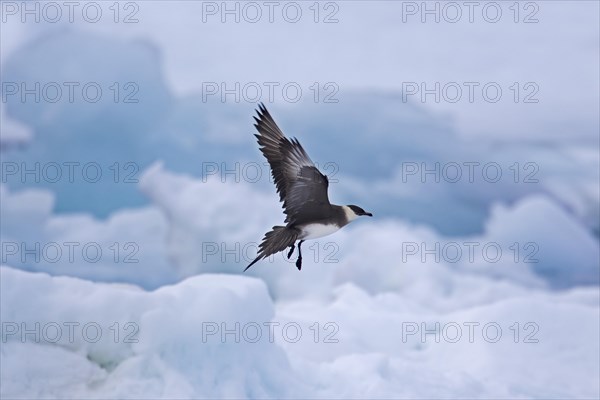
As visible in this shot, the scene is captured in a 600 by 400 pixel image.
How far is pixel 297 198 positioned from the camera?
15.9ft

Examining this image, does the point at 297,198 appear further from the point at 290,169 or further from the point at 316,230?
the point at 316,230

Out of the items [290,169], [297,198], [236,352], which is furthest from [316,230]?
[236,352]

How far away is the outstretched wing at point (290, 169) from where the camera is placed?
188 inches

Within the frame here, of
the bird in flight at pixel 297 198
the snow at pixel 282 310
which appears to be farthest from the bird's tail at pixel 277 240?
the snow at pixel 282 310

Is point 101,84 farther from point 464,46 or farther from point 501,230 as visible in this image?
point 501,230

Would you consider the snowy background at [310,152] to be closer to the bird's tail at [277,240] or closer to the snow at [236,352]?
the snow at [236,352]

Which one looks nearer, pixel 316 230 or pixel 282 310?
pixel 316 230

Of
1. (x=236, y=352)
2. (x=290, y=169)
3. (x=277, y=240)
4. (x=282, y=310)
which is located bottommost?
(x=282, y=310)

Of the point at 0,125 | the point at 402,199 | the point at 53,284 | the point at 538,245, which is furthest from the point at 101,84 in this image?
the point at 538,245

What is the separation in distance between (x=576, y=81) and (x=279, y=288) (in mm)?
7102

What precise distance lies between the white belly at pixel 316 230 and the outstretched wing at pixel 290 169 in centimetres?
26

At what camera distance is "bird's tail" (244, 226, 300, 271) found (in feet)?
13.6

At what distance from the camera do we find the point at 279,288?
14750 mm

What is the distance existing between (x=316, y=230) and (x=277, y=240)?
A: 0.29 metres
